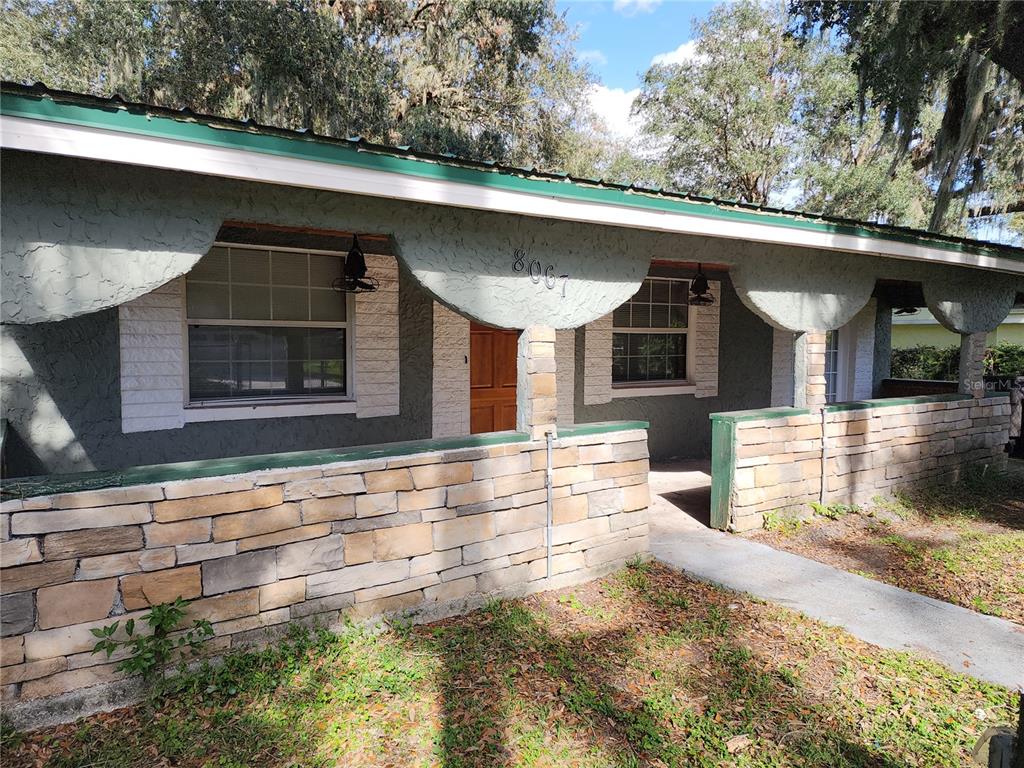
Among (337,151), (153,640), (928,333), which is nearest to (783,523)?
(337,151)

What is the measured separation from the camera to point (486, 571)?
4.07m

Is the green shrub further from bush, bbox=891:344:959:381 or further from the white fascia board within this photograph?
bush, bbox=891:344:959:381

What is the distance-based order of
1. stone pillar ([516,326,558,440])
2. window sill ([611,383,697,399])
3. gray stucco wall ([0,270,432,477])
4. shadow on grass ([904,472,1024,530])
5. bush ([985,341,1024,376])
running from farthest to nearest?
1. bush ([985,341,1024,376])
2. window sill ([611,383,697,399])
3. shadow on grass ([904,472,1024,530])
4. gray stucco wall ([0,270,432,477])
5. stone pillar ([516,326,558,440])

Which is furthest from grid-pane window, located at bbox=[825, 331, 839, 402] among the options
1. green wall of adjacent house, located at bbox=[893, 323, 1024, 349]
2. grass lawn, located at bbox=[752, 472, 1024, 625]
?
green wall of adjacent house, located at bbox=[893, 323, 1024, 349]

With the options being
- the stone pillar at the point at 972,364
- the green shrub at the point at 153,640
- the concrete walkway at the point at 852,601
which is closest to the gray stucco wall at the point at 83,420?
the green shrub at the point at 153,640

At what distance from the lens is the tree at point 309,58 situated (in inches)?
420

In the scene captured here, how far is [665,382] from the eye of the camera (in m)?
8.48

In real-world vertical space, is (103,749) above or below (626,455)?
below

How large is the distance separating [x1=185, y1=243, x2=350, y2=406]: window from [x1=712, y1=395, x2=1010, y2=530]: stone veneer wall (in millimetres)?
3762

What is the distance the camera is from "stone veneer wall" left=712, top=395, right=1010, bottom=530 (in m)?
5.59

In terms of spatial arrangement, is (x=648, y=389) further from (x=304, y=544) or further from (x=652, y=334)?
(x=304, y=544)

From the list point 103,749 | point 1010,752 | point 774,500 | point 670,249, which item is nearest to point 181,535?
point 103,749

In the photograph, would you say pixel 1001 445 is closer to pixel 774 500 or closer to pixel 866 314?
pixel 866 314

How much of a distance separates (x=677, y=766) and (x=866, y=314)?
9.59 meters
